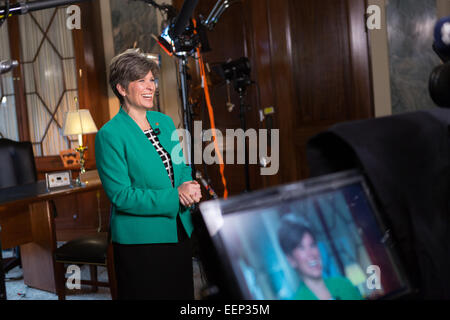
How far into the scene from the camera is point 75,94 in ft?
15.0

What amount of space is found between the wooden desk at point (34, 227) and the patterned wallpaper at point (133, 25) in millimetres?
1764

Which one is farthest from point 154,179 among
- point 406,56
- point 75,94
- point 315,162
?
point 75,94

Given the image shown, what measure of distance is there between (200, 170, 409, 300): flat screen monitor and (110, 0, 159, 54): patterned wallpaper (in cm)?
403

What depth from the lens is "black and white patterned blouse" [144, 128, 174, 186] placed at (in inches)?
65.4

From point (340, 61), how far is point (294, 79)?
405 millimetres

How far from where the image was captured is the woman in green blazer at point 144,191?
59.7 inches

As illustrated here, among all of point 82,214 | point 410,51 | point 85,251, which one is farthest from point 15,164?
point 410,51

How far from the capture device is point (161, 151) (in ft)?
5.47

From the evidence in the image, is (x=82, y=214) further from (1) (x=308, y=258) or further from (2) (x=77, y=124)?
(1) (x=308, y=258)

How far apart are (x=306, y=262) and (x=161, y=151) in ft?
4.27
